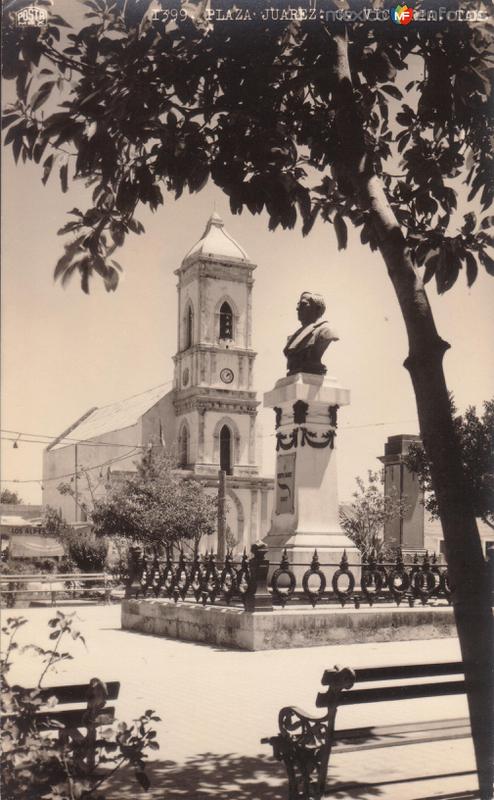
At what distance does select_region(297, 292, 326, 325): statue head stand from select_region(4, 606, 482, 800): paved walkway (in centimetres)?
563

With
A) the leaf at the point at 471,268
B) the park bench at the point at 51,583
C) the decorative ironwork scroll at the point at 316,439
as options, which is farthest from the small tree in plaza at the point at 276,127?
the park bench at the point at 51,583

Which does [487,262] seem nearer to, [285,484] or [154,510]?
[285,484]

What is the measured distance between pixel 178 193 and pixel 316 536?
Result: 968cm

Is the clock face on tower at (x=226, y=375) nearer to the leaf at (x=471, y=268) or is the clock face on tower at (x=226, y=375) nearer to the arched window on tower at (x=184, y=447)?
the arched window on tower at (x=184, y=447)

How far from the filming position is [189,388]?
59781 mm

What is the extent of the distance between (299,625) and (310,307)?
18.6 ft

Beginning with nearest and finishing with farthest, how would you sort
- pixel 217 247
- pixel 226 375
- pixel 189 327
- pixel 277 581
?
pixel 277 581
pixel 217 247
pixel 226 375
pixel 189 327

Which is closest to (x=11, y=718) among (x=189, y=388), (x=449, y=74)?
(x=449, y=74)

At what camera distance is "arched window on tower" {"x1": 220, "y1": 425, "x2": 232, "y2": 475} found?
194ft

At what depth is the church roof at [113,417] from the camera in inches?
2469

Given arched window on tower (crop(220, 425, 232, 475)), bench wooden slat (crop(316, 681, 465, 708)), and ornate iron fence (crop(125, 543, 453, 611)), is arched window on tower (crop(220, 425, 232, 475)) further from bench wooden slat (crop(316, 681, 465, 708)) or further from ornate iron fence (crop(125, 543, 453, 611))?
bench wooden slat (crop(316, 681, 465, 708))

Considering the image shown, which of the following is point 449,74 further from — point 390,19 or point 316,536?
point 316,536

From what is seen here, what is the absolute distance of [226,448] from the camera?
59.4 metres

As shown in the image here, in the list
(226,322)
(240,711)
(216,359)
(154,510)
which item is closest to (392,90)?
(240,711)
